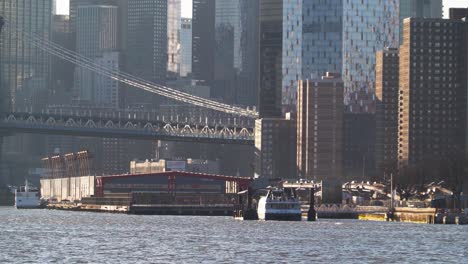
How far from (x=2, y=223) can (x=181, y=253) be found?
58982mm

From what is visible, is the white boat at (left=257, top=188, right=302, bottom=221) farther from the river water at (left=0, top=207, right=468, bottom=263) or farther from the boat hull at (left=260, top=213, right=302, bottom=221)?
the river water at (left=0, top=207, right=468, bottom=263)

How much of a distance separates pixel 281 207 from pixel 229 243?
52946 millimetres

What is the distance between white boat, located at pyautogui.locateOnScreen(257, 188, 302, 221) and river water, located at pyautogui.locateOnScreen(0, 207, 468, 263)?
25.1ft

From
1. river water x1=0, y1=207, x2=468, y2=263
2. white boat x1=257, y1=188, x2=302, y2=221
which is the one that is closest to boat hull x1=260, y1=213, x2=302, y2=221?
white boat x1=257, y1=188, x2=302, y2=221

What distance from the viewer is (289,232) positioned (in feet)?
486

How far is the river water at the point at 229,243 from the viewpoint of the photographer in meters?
112

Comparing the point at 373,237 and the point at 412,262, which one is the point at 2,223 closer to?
the point at 373,237

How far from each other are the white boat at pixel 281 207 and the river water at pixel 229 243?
7652mm

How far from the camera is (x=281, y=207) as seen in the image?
181 m

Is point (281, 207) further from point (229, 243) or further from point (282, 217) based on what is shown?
point (229, 243)

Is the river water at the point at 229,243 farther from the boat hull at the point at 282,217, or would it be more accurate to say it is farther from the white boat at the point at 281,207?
the white boat at the point at 281,207

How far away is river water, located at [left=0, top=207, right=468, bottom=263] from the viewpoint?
366 ft

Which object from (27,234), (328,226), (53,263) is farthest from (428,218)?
(53,263)

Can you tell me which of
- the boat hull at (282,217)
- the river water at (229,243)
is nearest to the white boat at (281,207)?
the boat hull at (282,217)
